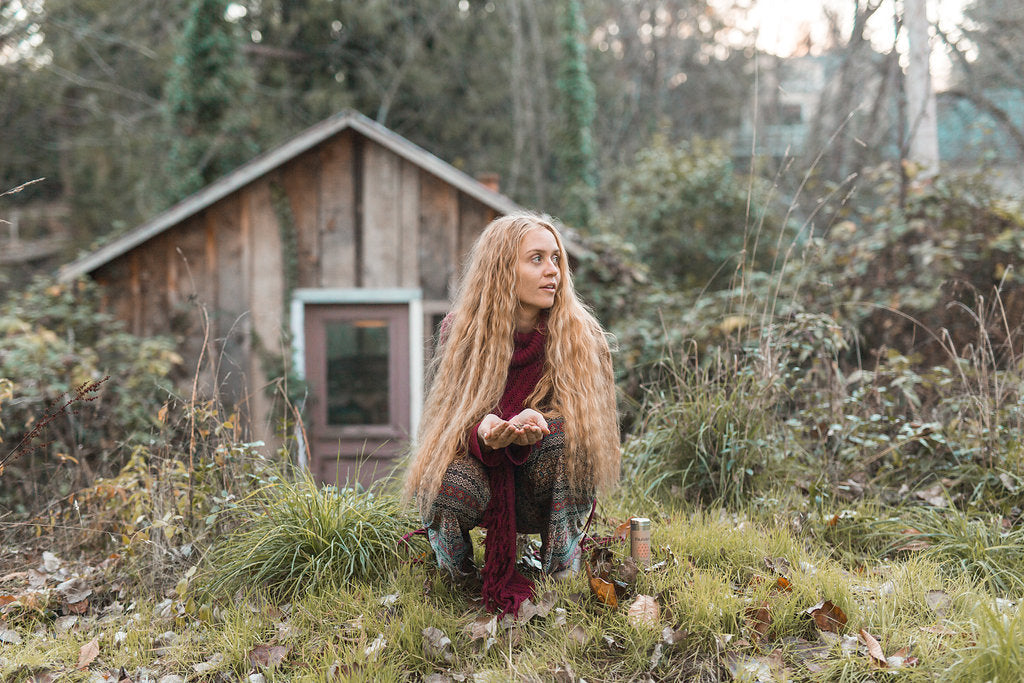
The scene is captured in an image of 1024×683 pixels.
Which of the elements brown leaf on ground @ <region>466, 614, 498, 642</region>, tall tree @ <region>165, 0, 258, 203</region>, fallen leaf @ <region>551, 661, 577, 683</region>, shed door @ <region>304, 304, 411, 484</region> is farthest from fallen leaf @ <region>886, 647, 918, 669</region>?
tall tree @ <region>165, 0, 258, 203</region>

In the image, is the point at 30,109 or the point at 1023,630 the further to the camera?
the point at 30,109

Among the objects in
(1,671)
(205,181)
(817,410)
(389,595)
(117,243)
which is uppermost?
(205,181)

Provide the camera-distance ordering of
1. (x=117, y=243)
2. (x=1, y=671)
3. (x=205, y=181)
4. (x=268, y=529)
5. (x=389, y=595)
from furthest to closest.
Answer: (x=205, y=181) → (x=117, y=243) → (x=268, y=529) → (x=389, y=595) → (x=1, y=671)

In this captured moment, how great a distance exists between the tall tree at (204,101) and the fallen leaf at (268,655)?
→ 10940 mm

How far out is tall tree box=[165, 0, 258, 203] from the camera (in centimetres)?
1234

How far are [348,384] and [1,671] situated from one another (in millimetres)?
4782

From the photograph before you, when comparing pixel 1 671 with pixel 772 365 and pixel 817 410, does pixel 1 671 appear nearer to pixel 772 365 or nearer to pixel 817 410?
pixel 772 365

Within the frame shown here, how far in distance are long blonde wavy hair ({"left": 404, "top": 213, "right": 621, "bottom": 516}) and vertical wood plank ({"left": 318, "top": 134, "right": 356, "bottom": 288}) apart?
4.60 meters

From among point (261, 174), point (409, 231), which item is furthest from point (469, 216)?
point (261, 174)

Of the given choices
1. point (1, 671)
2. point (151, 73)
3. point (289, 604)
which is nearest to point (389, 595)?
point (289, 604)

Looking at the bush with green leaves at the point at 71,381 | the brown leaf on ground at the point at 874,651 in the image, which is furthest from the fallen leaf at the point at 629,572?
the bush with green leaves at the point at 71,381

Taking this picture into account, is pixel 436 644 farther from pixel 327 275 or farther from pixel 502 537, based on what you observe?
pixel 327 275

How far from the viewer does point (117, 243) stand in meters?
7.24

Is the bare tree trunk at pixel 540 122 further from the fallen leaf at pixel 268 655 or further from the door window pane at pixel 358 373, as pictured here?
the fallen leaf at pixel 268 655
